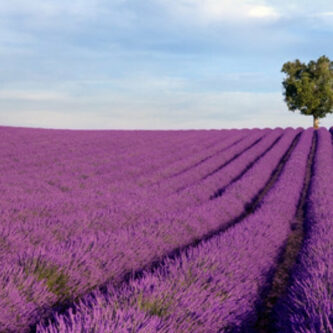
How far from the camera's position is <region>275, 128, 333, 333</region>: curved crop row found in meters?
2.78

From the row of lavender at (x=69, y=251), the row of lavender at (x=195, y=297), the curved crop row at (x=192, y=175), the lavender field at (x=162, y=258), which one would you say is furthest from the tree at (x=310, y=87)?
the row of lavender at (x=195, y=297)

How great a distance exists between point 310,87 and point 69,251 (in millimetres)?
47152

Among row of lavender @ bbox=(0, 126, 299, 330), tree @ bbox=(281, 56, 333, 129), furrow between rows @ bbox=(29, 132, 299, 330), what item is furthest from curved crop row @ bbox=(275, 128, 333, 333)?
tree @ bbox=(281, 56, 333, 129)

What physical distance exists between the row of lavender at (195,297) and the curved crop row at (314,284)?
1.5 inches

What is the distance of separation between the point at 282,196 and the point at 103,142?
53.1ft

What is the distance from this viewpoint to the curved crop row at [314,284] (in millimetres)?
2779

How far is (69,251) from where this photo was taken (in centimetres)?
425

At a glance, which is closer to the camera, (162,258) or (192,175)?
(162,258)

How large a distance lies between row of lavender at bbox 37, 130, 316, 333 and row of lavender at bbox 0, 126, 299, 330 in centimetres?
28

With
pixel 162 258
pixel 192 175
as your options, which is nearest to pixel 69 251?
pixel 162 258

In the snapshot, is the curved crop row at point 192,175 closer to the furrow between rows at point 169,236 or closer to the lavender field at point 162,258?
the lavender field at point 162,258

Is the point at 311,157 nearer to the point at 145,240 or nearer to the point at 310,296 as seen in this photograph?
the point at 145,240

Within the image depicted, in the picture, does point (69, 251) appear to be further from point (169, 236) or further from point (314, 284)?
point (314, 284)

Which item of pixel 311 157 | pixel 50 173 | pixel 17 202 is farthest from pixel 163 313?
pixel 311 157
